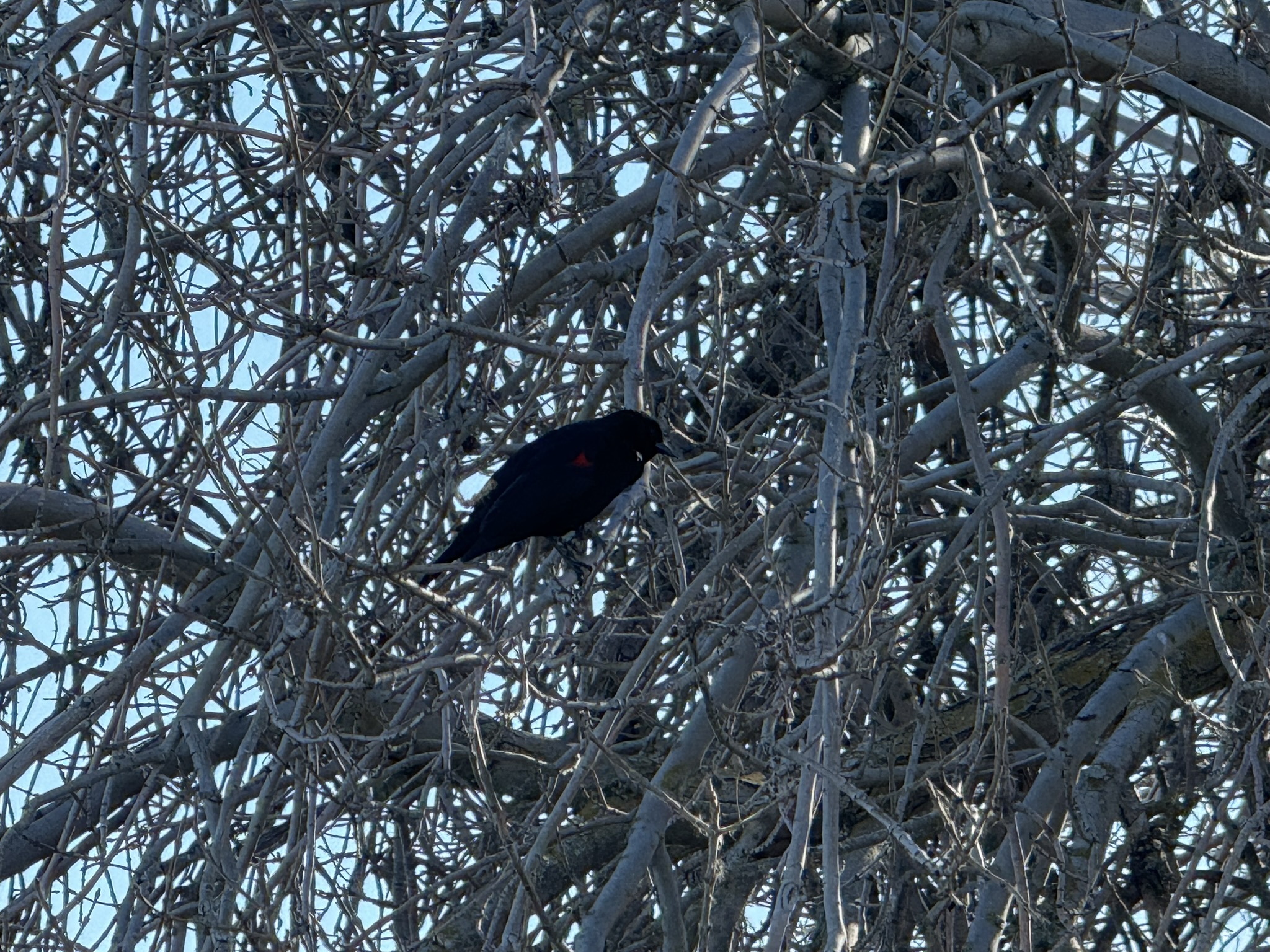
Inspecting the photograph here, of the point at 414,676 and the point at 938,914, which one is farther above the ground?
the point at 414,676

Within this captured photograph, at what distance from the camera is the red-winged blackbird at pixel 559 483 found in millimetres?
4996

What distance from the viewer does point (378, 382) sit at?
14.1 feet

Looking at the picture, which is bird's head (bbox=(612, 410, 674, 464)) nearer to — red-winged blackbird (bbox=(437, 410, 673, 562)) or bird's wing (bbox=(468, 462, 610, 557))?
red-winged blackbird (bbox=(437, 410, 673, 562))

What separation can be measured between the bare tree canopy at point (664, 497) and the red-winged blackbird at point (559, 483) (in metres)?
0.10

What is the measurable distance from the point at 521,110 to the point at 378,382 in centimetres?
77

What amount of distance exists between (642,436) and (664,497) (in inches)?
21.4

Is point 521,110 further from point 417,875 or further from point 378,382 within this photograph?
point 417,875

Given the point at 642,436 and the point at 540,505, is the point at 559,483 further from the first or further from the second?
the point at 642,436

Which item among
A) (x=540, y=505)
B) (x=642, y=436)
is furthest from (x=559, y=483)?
(x=642, y=436)

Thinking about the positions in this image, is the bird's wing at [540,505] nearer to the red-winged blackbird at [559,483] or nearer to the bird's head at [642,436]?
the red-winged blackbird at [559,483]

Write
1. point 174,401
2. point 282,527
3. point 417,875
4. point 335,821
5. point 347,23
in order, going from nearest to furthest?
point 174,401 → point 282,527 → point 335,821 → point 417,875 → point 347,23

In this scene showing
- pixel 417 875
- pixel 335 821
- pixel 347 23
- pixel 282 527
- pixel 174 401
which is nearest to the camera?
pixel 174 401

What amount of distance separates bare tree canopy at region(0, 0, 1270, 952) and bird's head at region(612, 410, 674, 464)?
0.39 feet

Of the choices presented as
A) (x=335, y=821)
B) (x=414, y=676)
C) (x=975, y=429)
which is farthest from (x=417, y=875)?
(x=975, y=429)
